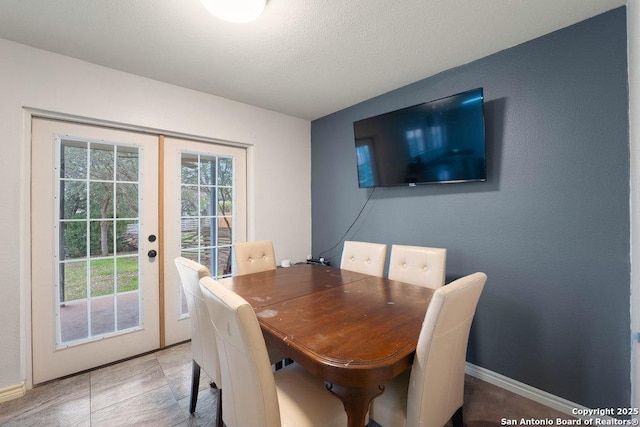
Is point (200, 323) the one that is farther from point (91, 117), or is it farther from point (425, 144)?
point (425, 144)

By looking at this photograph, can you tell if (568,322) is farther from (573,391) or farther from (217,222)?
(217,222)

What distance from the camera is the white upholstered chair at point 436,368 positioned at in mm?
1029

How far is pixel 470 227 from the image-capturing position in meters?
2.20

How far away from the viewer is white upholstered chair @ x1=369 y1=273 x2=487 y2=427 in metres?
1.03

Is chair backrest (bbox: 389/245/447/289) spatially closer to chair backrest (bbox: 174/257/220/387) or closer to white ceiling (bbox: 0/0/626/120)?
chair backrest (bbox: 174/257/220/387)

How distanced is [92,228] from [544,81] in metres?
3.53

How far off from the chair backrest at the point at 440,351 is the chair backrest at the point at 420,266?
2.39 feet

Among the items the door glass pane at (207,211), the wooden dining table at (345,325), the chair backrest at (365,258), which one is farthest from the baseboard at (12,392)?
the chair backrest at (365,258)

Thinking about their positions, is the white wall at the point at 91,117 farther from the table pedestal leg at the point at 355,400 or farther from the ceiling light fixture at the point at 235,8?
the table pedestal leg at the point at 355,400

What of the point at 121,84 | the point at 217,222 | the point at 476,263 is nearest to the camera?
the point at 476,263

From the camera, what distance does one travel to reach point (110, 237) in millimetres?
2324

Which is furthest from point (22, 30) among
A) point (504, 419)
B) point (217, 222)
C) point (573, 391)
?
point (573, 391)

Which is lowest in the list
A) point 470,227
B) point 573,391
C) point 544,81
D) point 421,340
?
point 573,391

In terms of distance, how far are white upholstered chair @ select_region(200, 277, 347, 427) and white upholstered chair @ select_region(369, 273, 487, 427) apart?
0.77 feet
